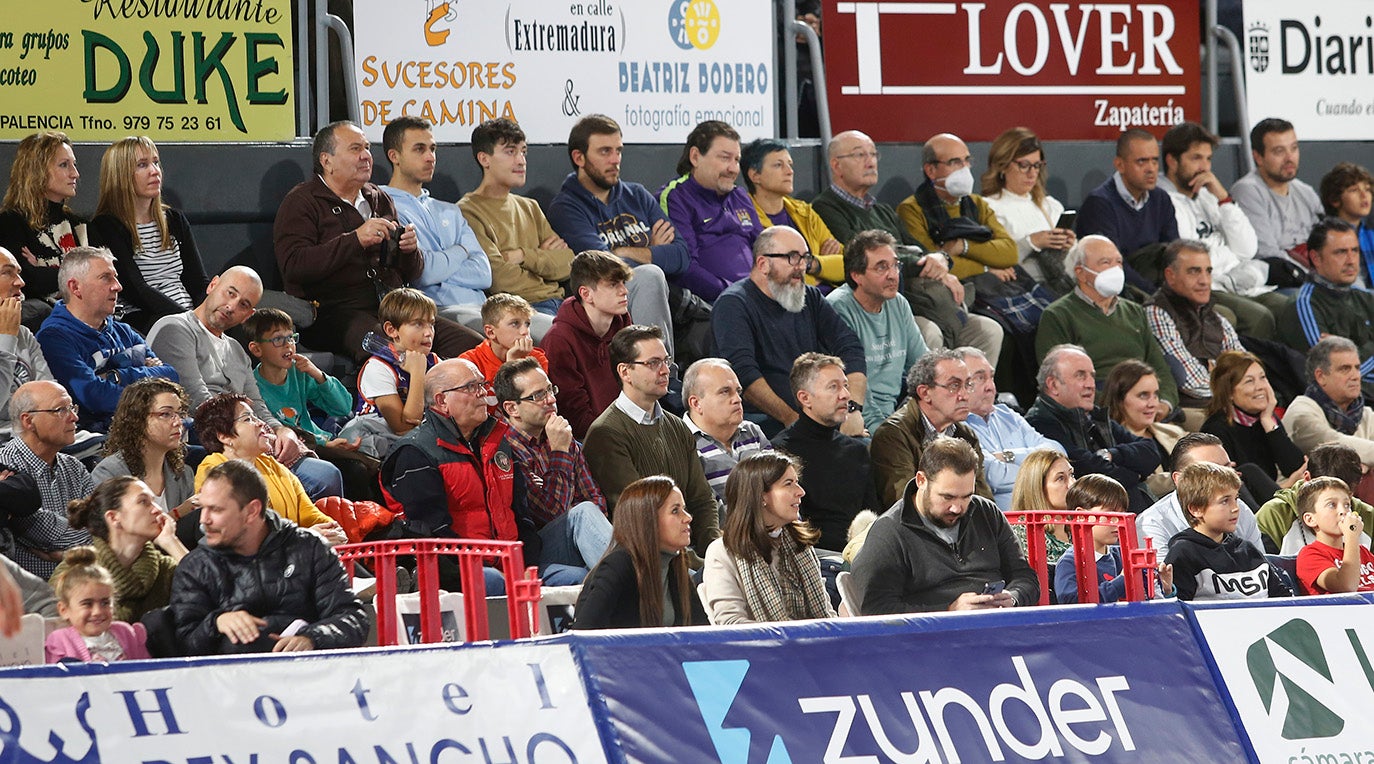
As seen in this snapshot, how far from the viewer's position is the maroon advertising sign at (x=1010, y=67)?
11852 millimetres

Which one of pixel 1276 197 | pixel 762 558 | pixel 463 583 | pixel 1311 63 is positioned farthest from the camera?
pixel 1311 63

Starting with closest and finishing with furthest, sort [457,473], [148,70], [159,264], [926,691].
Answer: [926,691], [457,473], [159,264], [148,70]

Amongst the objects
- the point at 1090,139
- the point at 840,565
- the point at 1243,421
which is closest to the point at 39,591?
the point at 840,565

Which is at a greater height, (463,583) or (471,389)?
(471,389)

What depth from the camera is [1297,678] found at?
20.6ft

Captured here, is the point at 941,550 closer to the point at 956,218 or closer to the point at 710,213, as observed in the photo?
the point at 710,213

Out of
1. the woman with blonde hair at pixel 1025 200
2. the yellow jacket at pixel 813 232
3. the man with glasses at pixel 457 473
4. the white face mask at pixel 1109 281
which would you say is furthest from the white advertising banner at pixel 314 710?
the woman with blonde hair at pixel 1025 200

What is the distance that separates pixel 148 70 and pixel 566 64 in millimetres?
2352

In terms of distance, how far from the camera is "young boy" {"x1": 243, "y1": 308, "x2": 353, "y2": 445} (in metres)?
8.42

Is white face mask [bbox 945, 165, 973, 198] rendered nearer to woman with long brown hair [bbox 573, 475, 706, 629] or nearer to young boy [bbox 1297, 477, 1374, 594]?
young boy [bbox 1297, 477, 1374, 594]

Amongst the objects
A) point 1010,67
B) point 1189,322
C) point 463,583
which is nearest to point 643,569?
point 463,583

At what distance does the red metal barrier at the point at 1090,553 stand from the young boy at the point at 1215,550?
0.40m

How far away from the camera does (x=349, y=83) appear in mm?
9984

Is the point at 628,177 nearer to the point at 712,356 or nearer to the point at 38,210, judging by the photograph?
the point at 712,356
